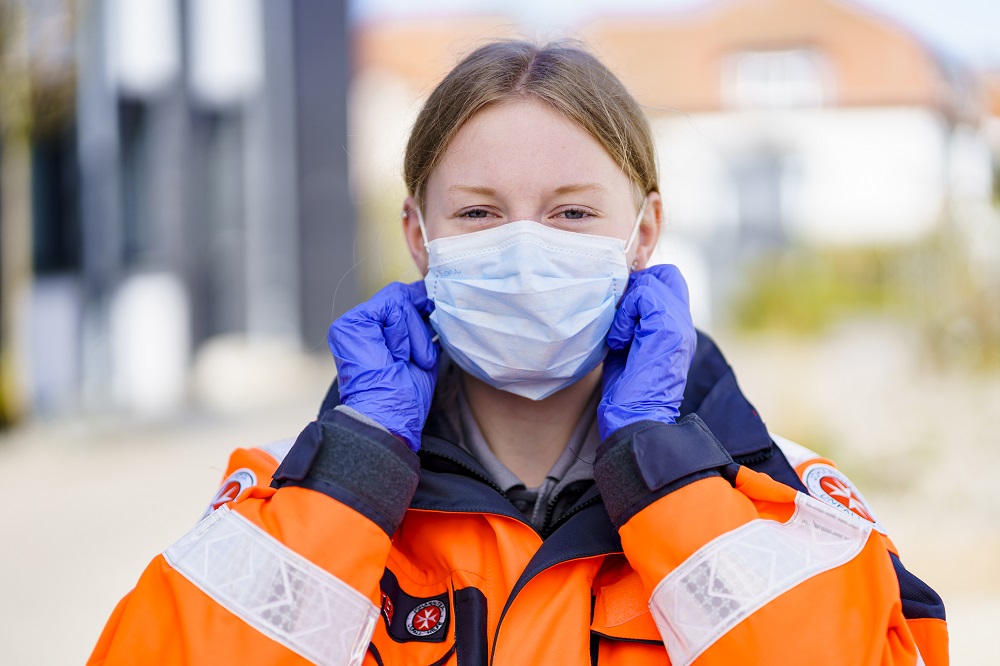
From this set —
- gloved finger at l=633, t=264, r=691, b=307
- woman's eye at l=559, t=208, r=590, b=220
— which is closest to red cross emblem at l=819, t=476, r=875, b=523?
gloved finger at l=633, t=264, r=691, b=307

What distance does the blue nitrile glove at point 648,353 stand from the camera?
1.89 m

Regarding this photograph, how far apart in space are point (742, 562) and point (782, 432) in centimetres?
576

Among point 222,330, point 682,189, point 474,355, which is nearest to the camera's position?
point 474,355

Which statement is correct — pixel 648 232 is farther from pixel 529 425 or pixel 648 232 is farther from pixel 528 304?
pixel 529 425

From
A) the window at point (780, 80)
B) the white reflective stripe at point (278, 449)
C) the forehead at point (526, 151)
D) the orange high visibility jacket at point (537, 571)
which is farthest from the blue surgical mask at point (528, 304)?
the window at point (780, 80)

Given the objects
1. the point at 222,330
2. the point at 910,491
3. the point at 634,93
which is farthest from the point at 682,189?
the point at 634,93

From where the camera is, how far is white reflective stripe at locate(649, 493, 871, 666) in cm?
162

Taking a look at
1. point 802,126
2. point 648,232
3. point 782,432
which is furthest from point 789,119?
point 648,232

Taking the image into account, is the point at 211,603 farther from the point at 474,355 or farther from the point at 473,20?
the point at 473,20

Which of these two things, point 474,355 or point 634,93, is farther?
point 634,93

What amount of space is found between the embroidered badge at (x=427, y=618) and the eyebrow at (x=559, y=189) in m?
0.82

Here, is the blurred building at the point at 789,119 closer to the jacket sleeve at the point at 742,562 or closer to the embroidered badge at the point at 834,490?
the embroidered badge at the point at 834,490

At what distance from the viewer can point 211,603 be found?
167 cm

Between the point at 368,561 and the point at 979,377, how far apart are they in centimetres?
748
